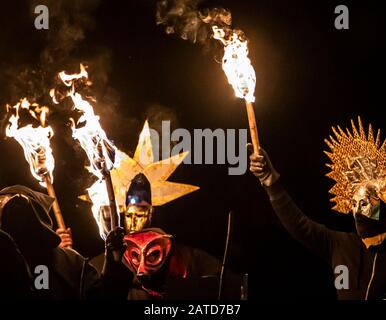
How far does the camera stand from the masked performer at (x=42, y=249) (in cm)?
688

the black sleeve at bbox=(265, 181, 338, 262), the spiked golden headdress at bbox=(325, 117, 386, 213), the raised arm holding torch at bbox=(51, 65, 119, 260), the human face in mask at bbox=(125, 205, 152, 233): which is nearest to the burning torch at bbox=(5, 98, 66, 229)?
the raised arm holding torch at bbox=(51, 65, 119, 260)

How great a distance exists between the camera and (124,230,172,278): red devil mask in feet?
25.8

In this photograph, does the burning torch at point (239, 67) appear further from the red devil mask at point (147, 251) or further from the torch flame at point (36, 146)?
the torch flame at point (36, 146)

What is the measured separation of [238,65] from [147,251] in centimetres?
169

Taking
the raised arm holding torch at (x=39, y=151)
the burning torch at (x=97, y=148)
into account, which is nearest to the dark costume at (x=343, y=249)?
the burning torch at (x=97, y=148)

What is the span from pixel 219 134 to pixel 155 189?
761mm

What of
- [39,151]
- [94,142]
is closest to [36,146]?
[39,151]

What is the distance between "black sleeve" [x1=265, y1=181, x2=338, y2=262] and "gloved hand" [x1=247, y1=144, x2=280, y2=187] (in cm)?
5

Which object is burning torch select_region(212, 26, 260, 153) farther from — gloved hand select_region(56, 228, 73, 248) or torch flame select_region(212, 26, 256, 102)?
gloved hand select_region(56, 228, 73, 248)

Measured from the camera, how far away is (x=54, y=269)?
23.0 feet

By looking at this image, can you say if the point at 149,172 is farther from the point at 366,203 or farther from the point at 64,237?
the point at 366,203

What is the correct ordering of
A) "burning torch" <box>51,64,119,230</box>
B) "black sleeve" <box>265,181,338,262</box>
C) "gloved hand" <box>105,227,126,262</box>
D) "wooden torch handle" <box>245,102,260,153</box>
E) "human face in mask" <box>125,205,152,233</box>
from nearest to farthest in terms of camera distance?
"gloved hand" <box>105,227,126,262</box> < "burning torch" <box>51,64,119,230</box> < "wooden torch handle" <box>245,102,260,153</box> < "black sleeve" <box>265,181,338,262</box> < "human face in mask" <box>125,205,152,233</box>

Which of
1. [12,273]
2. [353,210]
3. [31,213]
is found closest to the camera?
[12,273]

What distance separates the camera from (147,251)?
7.86 m
